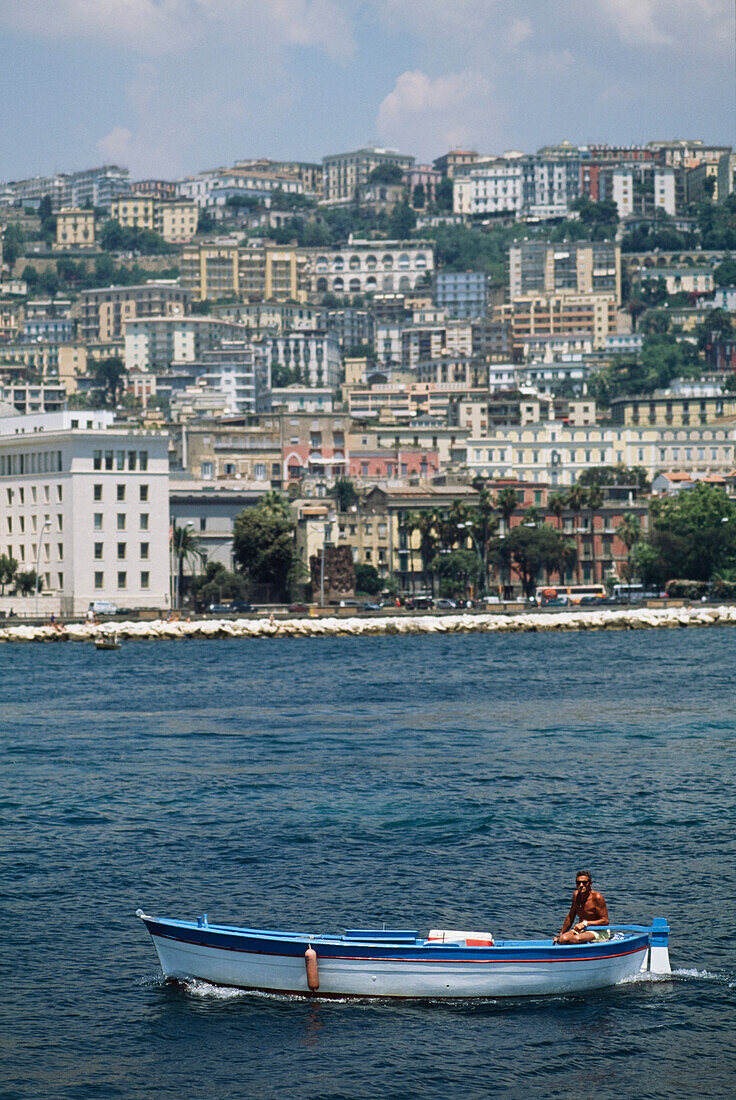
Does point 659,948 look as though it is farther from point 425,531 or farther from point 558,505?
point 558,505

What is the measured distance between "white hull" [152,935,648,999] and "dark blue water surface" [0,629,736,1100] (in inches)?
8.6

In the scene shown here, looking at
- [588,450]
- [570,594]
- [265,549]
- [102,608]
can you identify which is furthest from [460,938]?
[588,450]

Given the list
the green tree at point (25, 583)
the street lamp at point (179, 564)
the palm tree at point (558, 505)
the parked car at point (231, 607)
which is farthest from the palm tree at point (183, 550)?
the palm tree at point (558, 505)

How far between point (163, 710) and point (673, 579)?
7539 centimetres

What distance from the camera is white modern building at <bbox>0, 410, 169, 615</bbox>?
103438 millimetres

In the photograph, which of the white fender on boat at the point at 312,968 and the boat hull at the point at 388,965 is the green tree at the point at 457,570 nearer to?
the boat hull at the point at 388,965

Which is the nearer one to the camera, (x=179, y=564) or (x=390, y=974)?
(x=390, y=974)

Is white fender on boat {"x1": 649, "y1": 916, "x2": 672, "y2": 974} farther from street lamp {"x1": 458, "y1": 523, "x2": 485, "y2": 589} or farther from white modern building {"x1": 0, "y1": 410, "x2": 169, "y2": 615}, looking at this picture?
street lamp {"x1": 458, "y1": 523, "x2": 485, "y2": 589}

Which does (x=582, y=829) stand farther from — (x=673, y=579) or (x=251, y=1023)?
(x=673, y=579)

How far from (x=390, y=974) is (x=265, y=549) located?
296 feet

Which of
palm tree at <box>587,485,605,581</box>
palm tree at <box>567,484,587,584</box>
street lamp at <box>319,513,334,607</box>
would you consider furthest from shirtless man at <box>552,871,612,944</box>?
palm tree at <box>587,485,605,581</box>

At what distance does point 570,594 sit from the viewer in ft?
413

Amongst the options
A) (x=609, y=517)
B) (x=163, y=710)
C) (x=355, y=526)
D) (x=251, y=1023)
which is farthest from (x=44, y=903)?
(x=609, y=517)

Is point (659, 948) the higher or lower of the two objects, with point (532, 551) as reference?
lower
